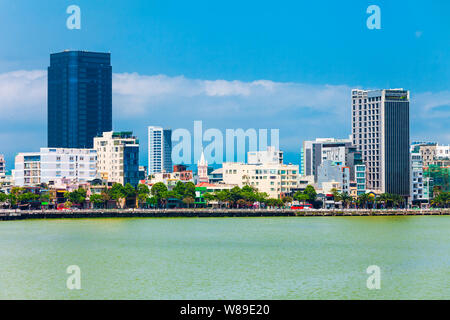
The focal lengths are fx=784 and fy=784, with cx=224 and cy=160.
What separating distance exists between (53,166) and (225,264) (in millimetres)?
110449

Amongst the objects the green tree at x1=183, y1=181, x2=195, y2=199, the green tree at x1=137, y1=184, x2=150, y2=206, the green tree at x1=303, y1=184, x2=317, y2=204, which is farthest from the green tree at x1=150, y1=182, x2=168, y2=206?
the green tree at x1=303, y1=184, x2=317, y2=204

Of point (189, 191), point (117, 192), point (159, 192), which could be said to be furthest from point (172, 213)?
point (117, 192)

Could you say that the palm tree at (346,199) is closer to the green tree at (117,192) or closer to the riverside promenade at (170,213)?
the riverside promenade at (170,213)

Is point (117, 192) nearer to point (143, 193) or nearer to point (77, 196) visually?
point (143, 193)

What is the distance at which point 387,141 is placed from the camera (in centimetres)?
16288

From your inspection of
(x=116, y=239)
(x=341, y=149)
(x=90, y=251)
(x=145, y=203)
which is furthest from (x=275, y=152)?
(x=90, y=251)

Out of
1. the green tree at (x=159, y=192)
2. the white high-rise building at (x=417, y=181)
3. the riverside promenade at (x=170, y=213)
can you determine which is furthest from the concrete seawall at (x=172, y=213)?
the white high-rise building at (x=417, y=181)

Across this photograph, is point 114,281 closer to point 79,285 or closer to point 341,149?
point 79,285

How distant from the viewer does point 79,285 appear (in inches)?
1638

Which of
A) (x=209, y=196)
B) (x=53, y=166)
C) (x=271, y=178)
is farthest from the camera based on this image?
(x=53, y=166)

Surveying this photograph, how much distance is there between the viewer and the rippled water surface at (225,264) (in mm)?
40094

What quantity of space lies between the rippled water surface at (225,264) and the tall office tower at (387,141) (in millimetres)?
82274

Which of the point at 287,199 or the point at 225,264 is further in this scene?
the point at 287,199

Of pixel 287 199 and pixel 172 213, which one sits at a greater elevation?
pixel 287 199
